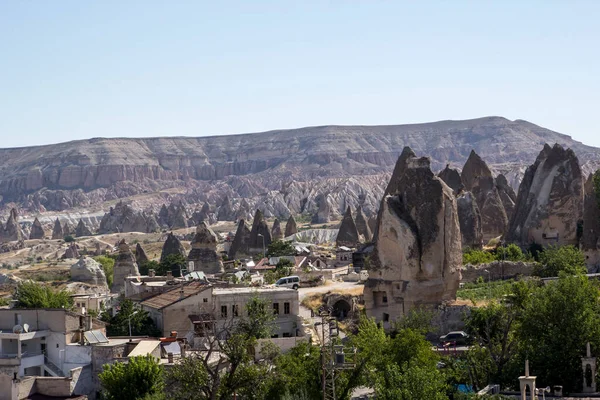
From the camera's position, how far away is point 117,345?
35000 millimetres

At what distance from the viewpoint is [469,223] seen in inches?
2562

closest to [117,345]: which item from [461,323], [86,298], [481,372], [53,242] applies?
[481,372]

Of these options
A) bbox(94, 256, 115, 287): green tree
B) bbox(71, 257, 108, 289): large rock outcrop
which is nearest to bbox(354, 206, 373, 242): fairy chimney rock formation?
bbox(94, 256, 115, 287): green tree

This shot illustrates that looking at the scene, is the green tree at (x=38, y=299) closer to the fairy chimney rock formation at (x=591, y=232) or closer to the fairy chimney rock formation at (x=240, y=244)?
the fairy chimney rock formation at (x=591, y=232)

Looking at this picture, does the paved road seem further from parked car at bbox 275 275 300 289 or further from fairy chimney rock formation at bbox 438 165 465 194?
fairy chimney rock formation at bbox 438 165 465 194

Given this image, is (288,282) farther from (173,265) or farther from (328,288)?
(173,265)

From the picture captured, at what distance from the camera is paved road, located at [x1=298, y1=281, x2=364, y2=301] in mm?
52588

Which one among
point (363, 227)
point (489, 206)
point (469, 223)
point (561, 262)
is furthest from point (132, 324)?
point (363, 227)

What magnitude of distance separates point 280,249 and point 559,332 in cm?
4912

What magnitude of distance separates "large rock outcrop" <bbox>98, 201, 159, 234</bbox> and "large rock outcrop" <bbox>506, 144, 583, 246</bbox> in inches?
4321

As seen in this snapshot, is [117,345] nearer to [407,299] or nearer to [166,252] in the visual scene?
[407,299]

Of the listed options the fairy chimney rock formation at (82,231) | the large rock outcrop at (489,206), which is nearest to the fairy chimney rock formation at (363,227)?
the large rock outcrop at (489,206)

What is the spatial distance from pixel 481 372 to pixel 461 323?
11084 millimetres

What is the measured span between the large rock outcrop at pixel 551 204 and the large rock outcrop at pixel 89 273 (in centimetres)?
2861
